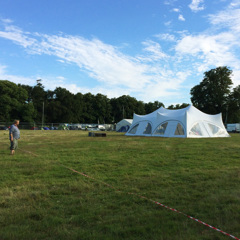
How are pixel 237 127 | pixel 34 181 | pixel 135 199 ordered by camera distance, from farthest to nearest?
pixel 237 127, pixel 34 181, pixel 135 199

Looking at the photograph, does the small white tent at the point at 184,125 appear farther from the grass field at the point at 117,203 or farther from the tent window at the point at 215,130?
the grass field at the point at 117,203

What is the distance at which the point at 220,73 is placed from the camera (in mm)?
50531

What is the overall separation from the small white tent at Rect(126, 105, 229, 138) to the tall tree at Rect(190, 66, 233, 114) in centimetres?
2635

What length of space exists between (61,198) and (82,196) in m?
0.40

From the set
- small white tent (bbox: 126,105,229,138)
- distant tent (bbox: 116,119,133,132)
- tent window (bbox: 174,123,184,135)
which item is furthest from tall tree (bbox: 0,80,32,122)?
tent window (bbox: 174,123,184,135)

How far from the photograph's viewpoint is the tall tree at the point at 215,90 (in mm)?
49688

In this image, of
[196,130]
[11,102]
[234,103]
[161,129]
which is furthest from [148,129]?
Result: [11,102]

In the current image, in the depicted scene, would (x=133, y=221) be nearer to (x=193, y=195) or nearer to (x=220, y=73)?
(x=193, y=195)

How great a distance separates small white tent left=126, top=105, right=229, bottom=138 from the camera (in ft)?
73.0

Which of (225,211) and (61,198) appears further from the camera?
(61,198)

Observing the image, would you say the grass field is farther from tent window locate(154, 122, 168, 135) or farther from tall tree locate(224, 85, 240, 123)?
tall tree locate(224, 85, 240, 123)

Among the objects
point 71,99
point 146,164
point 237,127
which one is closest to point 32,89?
point 71,99

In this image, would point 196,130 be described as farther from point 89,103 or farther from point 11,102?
point 89,103

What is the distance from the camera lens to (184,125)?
22.1 m
